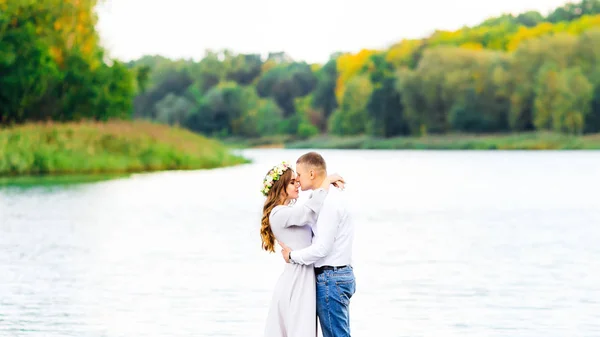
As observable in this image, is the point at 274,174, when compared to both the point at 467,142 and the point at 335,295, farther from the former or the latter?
the point at 467,142

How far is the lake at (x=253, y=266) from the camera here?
8891mm

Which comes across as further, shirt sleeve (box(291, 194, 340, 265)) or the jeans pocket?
→ the jeans pocket

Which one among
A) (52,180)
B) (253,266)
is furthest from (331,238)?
(52,180)

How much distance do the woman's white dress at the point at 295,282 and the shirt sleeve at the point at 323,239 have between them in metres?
0.08

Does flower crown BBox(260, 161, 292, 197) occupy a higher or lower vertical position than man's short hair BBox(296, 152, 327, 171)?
lower

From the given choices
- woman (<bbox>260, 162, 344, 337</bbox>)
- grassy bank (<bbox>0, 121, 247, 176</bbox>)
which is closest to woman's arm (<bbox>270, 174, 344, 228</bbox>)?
woman (<bbox>260, 162, 344, 337</bbox>)

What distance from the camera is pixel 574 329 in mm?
8570

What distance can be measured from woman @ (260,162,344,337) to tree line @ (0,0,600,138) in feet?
121

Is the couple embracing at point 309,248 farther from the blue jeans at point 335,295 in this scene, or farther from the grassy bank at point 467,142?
the grassy bank at point 467,142

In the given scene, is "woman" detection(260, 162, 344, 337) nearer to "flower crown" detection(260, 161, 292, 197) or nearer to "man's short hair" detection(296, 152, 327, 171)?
"flower crown" detection(260, 161, 292, 197)

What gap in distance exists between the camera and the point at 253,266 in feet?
41.1

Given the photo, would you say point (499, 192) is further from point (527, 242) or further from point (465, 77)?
point (465, 77)

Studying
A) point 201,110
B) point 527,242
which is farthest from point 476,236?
point 201,110

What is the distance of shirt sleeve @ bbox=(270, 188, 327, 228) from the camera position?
5824mm
